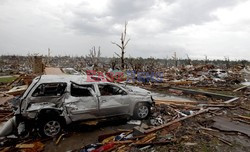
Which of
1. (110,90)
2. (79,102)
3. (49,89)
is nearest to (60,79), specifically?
(49,89)

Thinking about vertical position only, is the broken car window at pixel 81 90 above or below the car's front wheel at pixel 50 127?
above

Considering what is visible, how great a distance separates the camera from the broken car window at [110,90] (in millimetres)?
6494

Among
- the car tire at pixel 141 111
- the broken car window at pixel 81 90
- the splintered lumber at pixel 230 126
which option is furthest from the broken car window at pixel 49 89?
the splintered lumber at pixel 230 126

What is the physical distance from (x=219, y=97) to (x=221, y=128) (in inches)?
243

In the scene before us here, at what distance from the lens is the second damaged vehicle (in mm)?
5176

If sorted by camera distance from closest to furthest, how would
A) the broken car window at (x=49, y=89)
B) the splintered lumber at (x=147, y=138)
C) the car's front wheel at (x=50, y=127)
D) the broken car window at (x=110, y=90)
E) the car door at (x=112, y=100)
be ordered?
the splintered lumber at (x=147, y=138), the car's front wheel at (x=50, y=127), the broken car window at (x=49, y=89), the car door at (x=112, y=100), the broken car window at (x=110, y=90)

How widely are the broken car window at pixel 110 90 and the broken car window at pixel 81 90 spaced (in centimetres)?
52

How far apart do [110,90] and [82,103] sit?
142cm

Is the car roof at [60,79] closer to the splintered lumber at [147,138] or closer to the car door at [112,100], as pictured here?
the car door at [112,100]

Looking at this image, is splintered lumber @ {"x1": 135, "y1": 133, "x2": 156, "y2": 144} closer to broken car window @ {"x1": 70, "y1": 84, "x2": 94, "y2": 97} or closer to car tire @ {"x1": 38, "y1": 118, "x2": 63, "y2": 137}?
broken car window @ {"x1": 70, "y1": 84, "x2": 94, "y2": 97}

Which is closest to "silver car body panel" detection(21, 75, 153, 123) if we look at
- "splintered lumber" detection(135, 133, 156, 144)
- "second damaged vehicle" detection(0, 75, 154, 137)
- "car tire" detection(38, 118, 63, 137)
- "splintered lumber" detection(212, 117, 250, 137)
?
"second damaged vehicle" detection(0, 75, 154, 137)

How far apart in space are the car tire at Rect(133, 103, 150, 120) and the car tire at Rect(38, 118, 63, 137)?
289 centimetres

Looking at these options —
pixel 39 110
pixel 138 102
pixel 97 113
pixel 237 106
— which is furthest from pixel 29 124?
pixel 237 106

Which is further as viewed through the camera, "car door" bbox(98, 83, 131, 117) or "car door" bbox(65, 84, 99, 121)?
"car door" bbox(98, 83, 131, 117)
